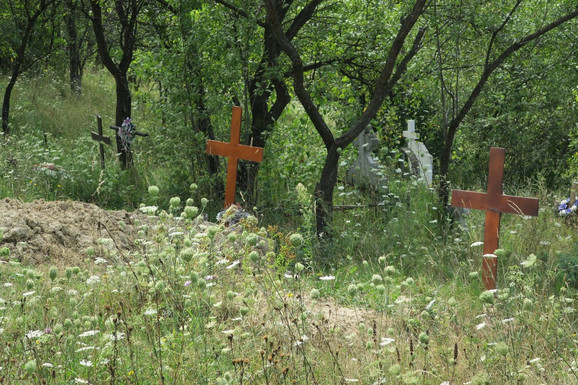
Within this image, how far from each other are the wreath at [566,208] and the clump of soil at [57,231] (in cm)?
488

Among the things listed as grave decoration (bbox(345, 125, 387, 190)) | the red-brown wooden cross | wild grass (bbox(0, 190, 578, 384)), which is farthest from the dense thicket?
wild grass (bbox(0, 190, 578, 384))

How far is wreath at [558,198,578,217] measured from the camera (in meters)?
8.91

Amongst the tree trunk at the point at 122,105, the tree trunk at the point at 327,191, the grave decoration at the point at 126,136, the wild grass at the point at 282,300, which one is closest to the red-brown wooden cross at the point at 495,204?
the wild grass at the point at 282,300

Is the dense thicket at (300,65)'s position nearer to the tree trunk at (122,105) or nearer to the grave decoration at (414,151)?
the tree trunk at (122,105)

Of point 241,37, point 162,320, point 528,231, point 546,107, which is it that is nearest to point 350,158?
point 241,37

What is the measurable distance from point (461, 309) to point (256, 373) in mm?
2112

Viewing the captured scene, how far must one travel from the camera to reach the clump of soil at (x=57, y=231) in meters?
6.59

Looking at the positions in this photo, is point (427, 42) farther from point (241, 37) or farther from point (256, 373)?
point (256, 373)

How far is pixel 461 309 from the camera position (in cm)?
507

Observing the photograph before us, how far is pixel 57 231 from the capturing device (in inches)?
277

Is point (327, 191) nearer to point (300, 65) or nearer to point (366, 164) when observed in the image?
point (300, 65)

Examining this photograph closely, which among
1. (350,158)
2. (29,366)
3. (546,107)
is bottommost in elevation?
(29,366)

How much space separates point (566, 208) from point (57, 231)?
5904mm

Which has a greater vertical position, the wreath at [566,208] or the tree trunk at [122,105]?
the tree trunk at [122,105]
